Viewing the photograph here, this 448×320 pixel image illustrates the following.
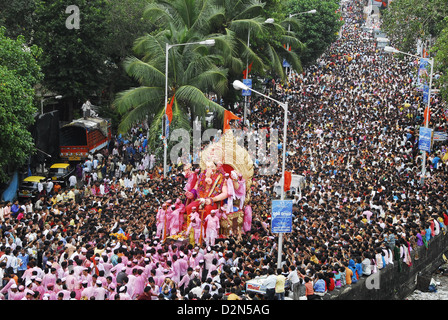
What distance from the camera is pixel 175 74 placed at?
26.3 m

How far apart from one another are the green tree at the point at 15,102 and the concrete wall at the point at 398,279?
532 inches

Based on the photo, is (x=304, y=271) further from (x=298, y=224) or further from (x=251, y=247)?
(x=298, y=224)

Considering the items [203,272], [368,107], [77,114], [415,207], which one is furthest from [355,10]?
[203,272]

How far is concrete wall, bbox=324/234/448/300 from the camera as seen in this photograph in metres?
15.1

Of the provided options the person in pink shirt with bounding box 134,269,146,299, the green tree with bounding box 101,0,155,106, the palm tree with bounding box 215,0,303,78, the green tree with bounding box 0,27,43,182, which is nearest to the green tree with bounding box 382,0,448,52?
the palm tree with bounding box 215,0,303,78

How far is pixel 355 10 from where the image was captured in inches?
4198

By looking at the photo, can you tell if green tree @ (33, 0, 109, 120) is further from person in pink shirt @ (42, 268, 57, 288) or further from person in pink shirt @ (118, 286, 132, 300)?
person in pink shirt @ (118, 286, 132, 300)

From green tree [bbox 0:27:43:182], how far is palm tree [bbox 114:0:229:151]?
3.51 metres

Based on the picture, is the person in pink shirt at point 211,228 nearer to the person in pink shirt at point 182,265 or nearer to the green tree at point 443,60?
the person in pink shirt at point 182,265

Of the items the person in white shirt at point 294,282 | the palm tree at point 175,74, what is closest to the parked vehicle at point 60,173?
the palm tree at point 175,74

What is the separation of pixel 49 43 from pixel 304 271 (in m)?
22.4

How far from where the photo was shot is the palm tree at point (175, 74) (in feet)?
84.5

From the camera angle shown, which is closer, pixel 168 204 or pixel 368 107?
pixel 168 204

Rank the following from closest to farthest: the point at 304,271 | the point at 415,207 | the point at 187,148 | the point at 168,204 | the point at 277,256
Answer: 1. the point at 304,271
2. the point at 277,256
3. the point at 168,204
4. the point at 415,207
5. the point at 187,148
